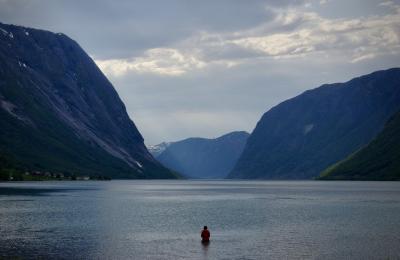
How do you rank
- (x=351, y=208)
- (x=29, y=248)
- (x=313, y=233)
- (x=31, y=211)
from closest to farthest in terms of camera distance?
(x=29, y=248) < (x=313, y=233) < (x=31, y=211) < (x=351, y=208)

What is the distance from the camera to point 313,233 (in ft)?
287

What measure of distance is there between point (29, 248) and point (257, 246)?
3030 centimetres

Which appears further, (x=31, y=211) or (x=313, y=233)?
(x=31, y=211)

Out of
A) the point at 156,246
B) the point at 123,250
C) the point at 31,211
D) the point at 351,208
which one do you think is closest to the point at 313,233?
the point at 156,246

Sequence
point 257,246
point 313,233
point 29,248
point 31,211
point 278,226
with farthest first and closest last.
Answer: point 31,211 < point 278,226 < point 313,233 < point 257,246 < point 29,248

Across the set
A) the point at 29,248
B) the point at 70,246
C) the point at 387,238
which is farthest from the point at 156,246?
the point at 387,238

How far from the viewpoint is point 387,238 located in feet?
262

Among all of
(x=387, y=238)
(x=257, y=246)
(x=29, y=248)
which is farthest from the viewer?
(x=387, y=238)

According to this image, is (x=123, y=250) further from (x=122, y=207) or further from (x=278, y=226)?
(x=122, y=207)

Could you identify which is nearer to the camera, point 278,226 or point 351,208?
point 278,226

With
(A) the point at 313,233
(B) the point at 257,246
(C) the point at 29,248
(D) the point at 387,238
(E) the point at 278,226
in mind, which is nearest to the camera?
(C) the point at 29,248

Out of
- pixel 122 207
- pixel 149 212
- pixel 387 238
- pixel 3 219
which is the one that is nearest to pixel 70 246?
pixel 3 219

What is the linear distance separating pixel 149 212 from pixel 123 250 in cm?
5842

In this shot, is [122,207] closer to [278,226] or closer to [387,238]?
[278,226]
